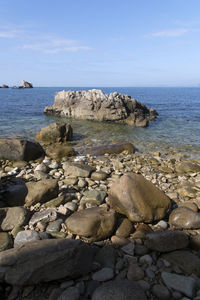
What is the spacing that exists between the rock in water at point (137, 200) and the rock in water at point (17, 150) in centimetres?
537

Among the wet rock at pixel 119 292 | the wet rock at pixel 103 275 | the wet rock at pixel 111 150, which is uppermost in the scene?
the wet rock at pixel 119 292

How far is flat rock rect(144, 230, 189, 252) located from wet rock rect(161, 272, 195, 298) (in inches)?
19.7

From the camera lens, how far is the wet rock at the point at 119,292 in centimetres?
262

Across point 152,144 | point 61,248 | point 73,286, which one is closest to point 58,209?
point 61,248

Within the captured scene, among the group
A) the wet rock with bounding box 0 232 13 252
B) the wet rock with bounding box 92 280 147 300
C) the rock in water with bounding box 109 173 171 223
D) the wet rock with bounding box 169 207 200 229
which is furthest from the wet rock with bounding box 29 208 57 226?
the wet rock with bounding box 169 207 200 229

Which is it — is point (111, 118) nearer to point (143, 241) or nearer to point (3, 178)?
point (3, 178)

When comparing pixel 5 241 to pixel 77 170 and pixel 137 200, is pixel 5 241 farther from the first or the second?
pixel 77 170

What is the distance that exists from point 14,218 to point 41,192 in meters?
0.97

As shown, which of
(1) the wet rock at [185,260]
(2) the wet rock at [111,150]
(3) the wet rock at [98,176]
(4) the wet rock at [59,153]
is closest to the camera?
(1) the wet rock at [185,260]

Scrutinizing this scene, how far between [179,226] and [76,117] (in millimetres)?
23530

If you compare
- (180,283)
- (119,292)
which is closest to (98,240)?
(119,292)

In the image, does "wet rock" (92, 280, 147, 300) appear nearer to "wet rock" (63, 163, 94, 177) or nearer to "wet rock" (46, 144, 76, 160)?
"wet rock" (63, 163, 94, 177)

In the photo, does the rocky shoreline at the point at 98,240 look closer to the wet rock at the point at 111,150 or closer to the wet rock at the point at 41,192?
the wet rock at the point at 41,192

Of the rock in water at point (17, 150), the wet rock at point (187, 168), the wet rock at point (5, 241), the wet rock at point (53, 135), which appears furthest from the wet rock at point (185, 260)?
the wet rock at point (53, 135)
